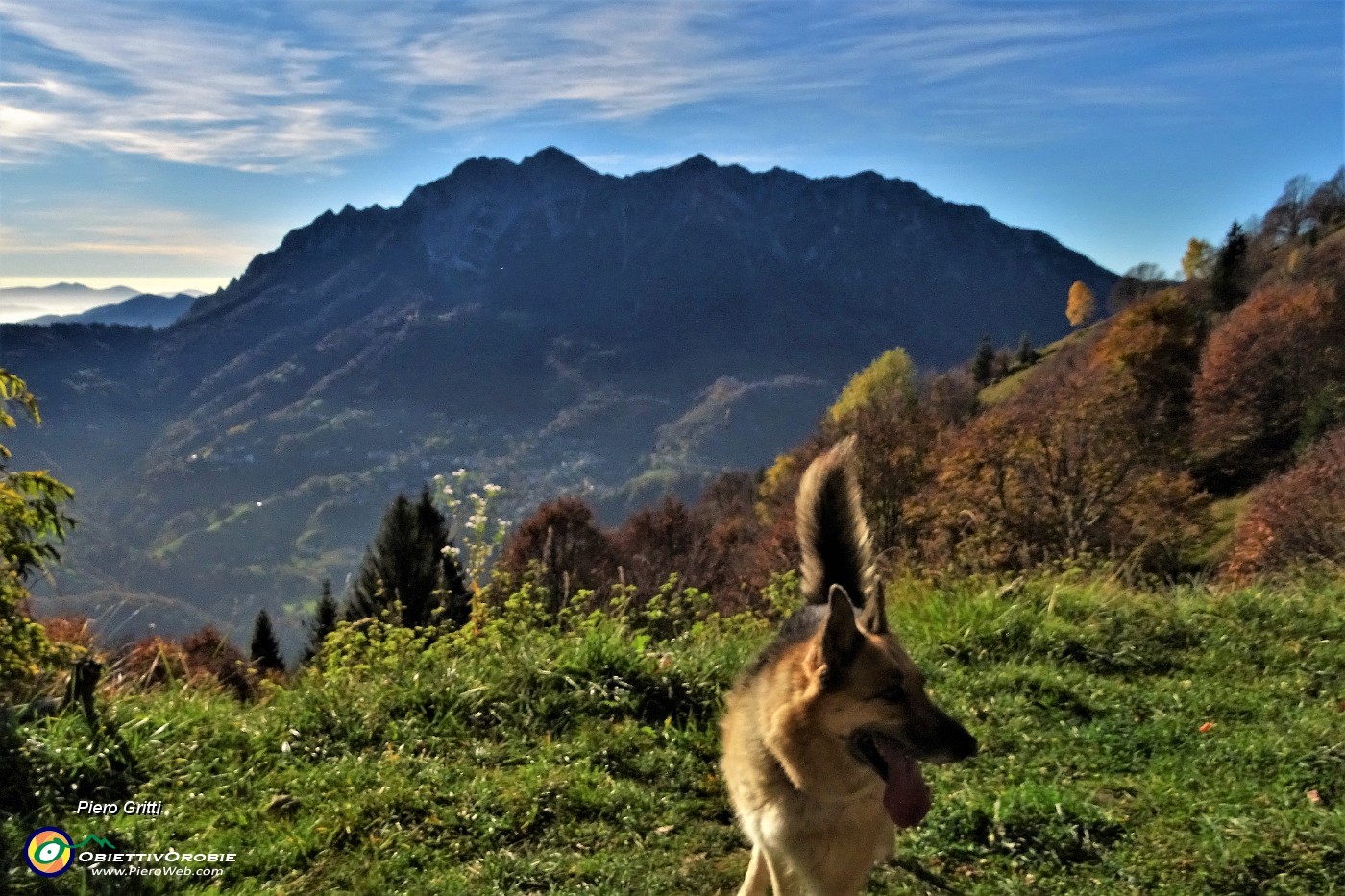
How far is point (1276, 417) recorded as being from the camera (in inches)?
1900

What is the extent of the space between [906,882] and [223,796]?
3.91 meters

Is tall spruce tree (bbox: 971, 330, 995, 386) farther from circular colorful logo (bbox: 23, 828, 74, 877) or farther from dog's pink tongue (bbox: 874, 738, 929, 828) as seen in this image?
circular colorful logo (bbox: 23, 828, 74, 877)

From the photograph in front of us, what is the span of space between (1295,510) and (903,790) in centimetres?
3007

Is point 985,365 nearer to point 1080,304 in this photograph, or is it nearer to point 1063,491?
point 1080,304

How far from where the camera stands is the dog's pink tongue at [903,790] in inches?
Answer: 144

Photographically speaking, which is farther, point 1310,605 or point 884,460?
point 884,460

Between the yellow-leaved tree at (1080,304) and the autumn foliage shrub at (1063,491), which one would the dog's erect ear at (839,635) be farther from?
the yellow-leaved tree at (1080,304)

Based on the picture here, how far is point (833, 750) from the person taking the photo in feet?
12.4

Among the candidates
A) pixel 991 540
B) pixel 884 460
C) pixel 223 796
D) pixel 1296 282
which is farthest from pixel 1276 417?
pixel 223 796

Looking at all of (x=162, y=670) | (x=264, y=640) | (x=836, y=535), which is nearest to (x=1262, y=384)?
(x=264, y=640)

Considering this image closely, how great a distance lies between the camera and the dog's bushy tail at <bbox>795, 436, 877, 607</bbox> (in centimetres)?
497

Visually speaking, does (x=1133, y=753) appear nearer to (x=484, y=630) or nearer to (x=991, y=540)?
(x=484, y=630)

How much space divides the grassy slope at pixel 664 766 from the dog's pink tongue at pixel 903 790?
108 centimetres

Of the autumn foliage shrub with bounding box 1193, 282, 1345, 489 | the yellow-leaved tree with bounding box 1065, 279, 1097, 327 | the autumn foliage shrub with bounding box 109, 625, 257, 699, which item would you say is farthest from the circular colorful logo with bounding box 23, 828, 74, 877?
the yellow-leaved tree with bounding box 1065, 279, 1097, 327
